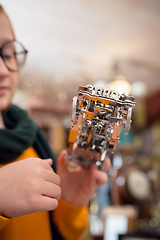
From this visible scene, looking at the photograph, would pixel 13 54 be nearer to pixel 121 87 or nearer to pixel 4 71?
pixel 4 71

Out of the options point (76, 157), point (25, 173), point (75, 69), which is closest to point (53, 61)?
point (75, 69)

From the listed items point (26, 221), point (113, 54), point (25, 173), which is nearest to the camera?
point (25, 173)

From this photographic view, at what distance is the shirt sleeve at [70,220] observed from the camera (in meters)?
0.50

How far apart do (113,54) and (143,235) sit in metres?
1.23

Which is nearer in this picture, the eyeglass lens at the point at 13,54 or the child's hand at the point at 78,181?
the eyeglass lens at the point at 13,54

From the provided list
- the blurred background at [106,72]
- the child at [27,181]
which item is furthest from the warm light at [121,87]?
the child at [27,181]

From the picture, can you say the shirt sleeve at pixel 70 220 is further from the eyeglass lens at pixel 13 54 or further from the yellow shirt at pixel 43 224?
the eyeglass lens at pixel 13 54

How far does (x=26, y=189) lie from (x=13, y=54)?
0.79ft

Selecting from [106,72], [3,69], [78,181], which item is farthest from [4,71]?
[106,72]

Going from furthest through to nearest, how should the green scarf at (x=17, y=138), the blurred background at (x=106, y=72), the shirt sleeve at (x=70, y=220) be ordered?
the blurred background at (x=106, y=72)
the shirt sleeve at (x=70, y=220)
the green scarf at (x=17, y=138)

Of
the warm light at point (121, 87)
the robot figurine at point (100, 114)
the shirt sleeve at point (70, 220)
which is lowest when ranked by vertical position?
the shirt sleeve at point (70, 220)

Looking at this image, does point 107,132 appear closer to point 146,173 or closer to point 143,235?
point 143,235

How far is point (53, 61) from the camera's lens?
1715 mm

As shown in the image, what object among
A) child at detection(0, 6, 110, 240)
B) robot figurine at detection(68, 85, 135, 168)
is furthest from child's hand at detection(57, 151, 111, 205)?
A: robot figurine at detection(68, 85, 135, 168)
